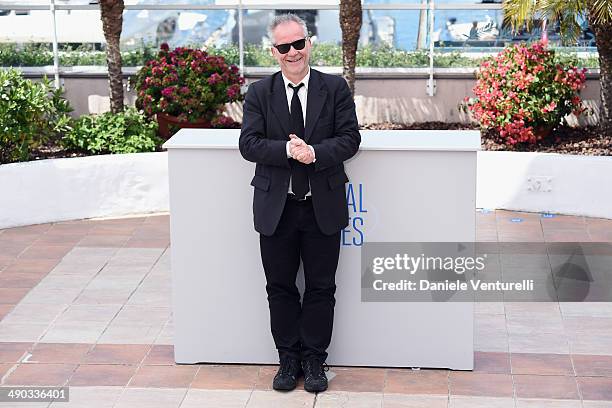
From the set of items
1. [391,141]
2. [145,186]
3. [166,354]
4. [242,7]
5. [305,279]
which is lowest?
[166,354]

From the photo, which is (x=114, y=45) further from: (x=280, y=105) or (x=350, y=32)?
(x=280, y=105)

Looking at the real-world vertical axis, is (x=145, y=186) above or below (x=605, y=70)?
below

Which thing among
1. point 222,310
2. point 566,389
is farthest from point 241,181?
point 566,389

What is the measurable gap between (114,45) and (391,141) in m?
5.70

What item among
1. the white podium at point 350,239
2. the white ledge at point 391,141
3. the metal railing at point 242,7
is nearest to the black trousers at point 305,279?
the white podium at point 350,239

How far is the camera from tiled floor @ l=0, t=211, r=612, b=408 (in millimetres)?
6035

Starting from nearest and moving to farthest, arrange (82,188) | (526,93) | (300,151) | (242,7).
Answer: (300,151) < (82,188) < (526,93) < (242,7)

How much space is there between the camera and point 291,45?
5812 millimetres

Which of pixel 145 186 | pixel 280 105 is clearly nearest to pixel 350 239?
pixel 280 105

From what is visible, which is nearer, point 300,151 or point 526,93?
point 300,151

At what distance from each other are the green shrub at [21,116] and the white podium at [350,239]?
3961 millimetres

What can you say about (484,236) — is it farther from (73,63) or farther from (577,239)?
(73,63)

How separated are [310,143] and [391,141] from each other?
0.52m

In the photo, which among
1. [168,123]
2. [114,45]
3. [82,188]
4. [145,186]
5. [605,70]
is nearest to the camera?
[82,188]
